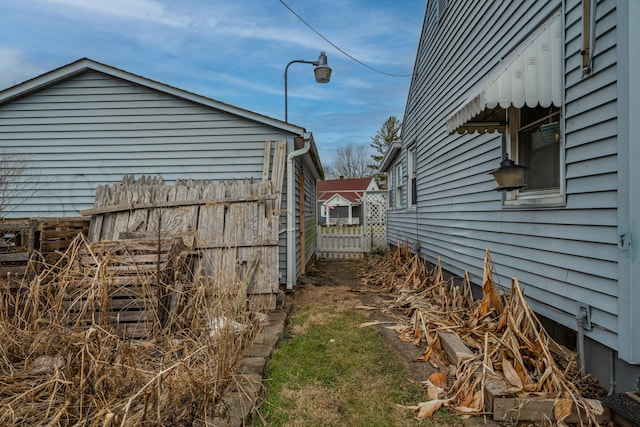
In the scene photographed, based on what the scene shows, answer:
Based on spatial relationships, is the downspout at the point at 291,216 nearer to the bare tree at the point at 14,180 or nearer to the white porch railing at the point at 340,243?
the bare tree at the point at 14,180

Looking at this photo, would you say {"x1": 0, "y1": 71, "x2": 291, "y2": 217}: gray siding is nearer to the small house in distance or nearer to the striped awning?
the striped awning

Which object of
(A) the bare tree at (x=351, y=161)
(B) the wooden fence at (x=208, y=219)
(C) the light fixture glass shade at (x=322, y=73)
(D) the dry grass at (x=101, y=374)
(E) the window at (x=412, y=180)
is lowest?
(D) the dry grass at (x=101, y=374)

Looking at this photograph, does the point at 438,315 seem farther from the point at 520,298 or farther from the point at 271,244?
the point at 271,244

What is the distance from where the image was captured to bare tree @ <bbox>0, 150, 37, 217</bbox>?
22.2 feet

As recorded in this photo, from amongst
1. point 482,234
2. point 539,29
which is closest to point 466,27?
point 539,29

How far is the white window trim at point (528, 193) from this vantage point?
3.12m

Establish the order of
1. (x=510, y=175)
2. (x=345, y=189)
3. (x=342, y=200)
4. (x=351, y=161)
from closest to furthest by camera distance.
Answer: (x=510, y=175) → (x=342, y=200) → (x=345, y=189) → (x=351, y=161)

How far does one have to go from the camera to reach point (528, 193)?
148 inches

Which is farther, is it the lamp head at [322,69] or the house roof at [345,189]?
the house roof at [345,189]

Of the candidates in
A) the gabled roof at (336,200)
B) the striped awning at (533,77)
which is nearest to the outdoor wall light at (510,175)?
the striped awning at (533,77)

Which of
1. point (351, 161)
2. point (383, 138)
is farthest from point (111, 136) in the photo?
point (351, 161)

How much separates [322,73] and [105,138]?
4838 mm

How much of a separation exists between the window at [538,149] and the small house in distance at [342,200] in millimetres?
29738

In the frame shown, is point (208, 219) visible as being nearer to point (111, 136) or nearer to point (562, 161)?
point (111, 136)
